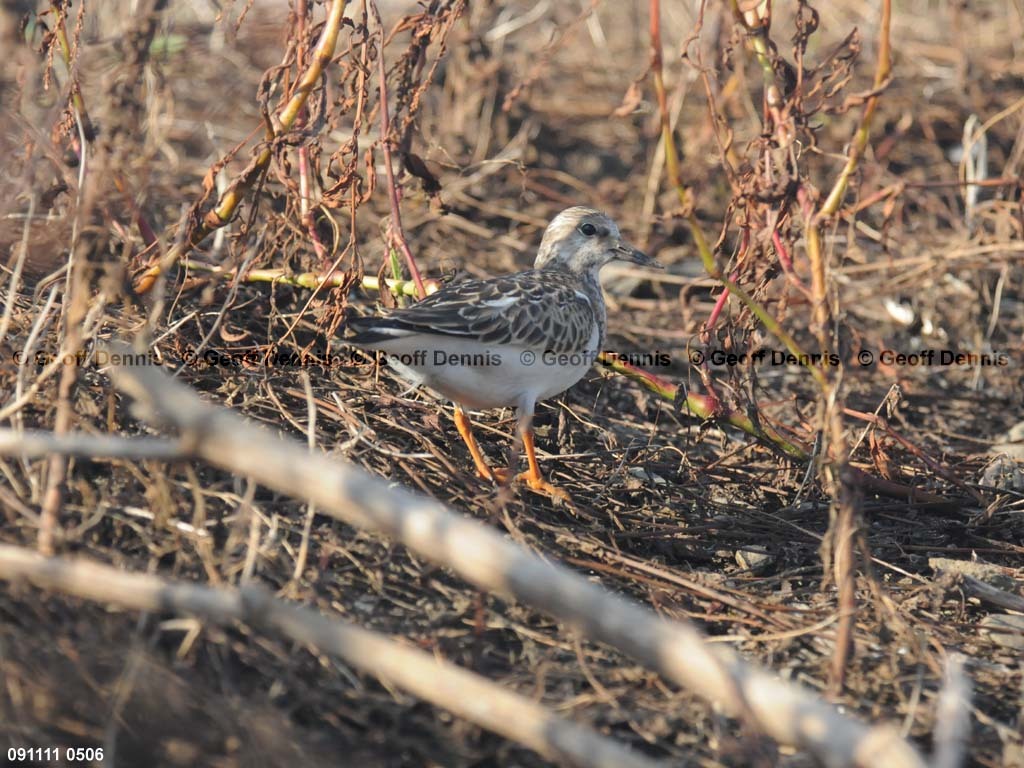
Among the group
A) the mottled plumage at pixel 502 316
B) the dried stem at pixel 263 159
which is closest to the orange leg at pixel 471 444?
the mottled plumage at pixel 502 316

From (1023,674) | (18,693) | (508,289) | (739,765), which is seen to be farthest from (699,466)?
(18,693)

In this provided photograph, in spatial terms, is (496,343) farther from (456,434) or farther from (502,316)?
(456,434)

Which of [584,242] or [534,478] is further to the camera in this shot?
[584,242]

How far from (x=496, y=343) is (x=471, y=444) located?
487mm

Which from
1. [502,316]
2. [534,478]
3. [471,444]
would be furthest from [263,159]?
[534,478]

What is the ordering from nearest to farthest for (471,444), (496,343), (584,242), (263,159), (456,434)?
1. (263,159)
2. (496,343)
3. (471,444)
4. (456,434)
5. (584,242)

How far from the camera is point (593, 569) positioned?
4.27 metres

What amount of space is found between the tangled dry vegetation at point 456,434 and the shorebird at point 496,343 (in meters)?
0.28

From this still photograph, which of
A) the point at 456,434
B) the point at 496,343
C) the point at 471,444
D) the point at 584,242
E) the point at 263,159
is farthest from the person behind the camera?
the point at 584,242

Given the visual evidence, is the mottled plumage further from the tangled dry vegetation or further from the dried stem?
the dried stem

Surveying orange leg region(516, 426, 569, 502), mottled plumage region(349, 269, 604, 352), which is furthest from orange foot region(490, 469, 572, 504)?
mottled plumage region(349, 269, 604, 352)

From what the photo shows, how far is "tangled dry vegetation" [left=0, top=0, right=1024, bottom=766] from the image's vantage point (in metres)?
3.32

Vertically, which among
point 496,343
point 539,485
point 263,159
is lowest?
point 539,485

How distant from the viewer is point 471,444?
497cm
